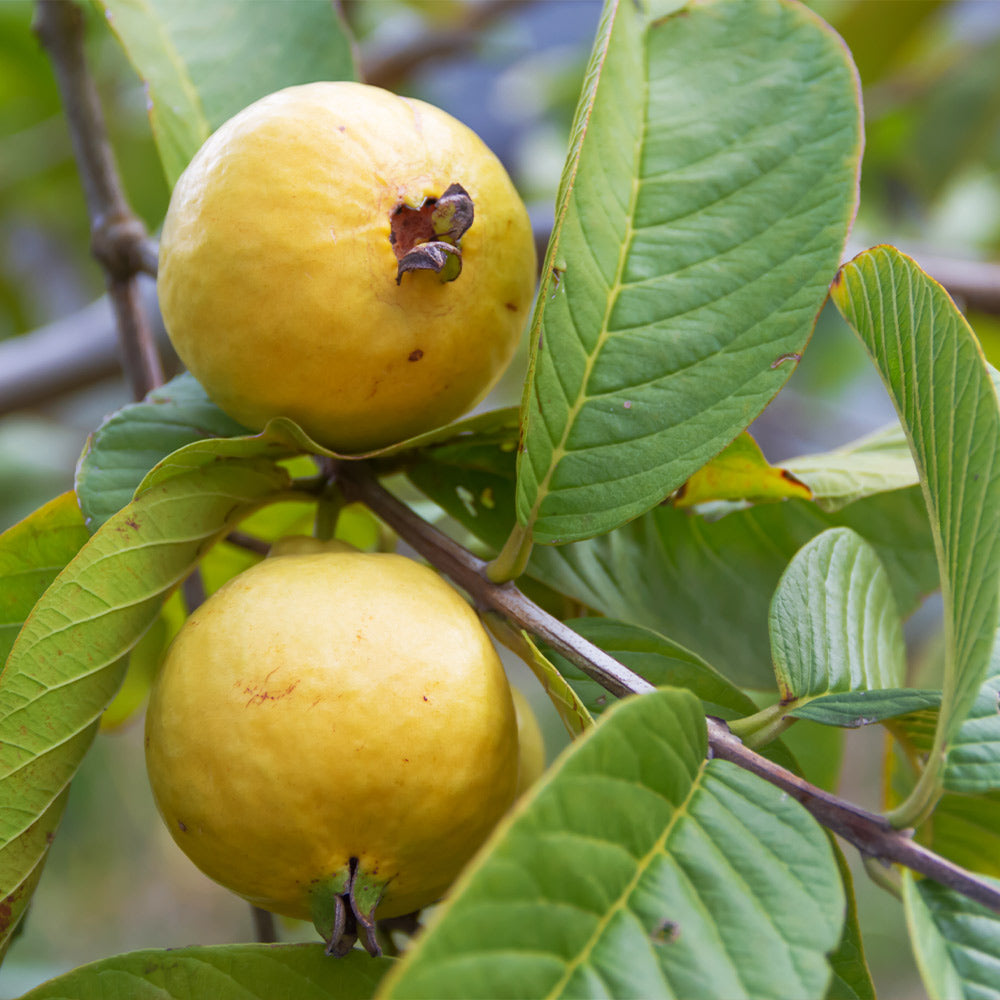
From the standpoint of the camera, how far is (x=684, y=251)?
0.58 meters

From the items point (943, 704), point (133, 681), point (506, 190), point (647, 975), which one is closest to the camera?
point (647, 975)

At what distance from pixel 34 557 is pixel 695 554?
1.60 ft

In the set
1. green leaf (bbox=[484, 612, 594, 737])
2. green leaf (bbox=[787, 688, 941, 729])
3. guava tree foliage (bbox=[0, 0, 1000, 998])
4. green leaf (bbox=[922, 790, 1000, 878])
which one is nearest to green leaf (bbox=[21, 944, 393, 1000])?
guava tree foliage (bbox=[0, 0, 1000, 998])

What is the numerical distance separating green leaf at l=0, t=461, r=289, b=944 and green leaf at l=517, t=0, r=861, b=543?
22cm

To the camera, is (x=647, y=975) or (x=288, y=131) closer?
(x=647, y=975)

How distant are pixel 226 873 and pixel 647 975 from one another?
0.24m

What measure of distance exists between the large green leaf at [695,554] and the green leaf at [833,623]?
110mm

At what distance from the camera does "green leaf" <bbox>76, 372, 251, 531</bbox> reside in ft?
2.22

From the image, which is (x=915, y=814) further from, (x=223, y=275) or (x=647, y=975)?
(x=223, y=275)

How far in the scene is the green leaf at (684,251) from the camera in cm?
57

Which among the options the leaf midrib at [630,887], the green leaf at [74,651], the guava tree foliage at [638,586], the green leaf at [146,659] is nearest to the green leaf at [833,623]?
the guava tree foliage at [638,586]

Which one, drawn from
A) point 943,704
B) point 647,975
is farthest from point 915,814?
point 647,975

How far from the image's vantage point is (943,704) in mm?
525

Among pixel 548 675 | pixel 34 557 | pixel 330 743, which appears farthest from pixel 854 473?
pixel 34 557
